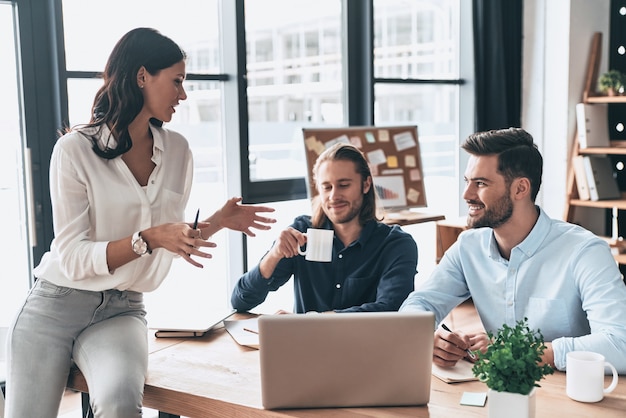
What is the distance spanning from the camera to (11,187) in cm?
316

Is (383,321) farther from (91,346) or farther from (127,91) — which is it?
(127,91)

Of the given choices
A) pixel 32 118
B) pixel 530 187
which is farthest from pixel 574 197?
pixel 32 118

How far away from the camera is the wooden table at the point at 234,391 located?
1370 millimetres

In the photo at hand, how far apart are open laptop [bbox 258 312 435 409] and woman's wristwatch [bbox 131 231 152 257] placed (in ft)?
1.72

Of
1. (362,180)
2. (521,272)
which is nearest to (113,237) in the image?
(362,180)

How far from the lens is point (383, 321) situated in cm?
136

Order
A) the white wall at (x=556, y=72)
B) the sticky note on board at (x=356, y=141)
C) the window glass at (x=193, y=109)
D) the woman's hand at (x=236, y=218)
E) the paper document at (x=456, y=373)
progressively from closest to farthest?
the paper document at (x=456, y=373) < the woman's hand at (x=236, y=218) < the window glass at (x=193, y=109) < the sticky note on board at (x=356, y=141) < the white wall at (x=556, y=72)

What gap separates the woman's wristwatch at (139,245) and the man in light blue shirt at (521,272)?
0.70 metres

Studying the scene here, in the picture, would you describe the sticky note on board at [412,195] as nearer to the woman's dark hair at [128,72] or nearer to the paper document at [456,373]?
the woman's dark hair at [128,72]

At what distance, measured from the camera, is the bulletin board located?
13.3 feet

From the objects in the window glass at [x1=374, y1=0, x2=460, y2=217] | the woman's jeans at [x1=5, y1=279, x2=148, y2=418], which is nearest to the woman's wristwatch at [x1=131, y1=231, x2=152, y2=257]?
the woman's jeans at [x1=5, y1=279, x2=148, y2=418]

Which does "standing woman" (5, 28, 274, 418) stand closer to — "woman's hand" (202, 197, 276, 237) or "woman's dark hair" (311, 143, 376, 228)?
"woman's hand" (202, 197, 276, 237)

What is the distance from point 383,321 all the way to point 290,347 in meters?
0.18

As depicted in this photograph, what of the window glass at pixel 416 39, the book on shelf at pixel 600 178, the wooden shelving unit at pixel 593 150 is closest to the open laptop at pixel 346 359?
the window glass at pixel 416 39
